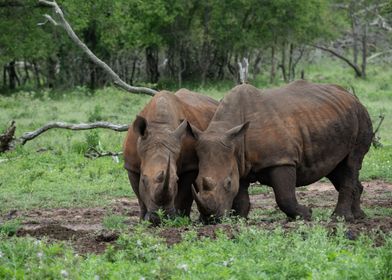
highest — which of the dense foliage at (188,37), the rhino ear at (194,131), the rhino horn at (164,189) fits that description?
the rhino ear at (194,131)

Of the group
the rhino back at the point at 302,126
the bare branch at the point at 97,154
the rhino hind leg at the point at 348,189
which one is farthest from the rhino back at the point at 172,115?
the bare branch at the point at 97,154

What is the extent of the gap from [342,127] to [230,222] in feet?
9.99

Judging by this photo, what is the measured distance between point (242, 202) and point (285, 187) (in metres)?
0.61

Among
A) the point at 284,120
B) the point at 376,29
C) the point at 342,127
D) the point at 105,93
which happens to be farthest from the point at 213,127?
the point at 376,29

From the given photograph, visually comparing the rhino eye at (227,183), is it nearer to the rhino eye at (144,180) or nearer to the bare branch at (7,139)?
the rhino eye at (144,180)

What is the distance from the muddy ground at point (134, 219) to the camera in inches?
357

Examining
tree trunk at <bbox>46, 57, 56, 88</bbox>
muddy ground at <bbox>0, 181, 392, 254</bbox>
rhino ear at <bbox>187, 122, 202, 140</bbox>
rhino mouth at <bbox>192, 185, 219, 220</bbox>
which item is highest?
rhino ear at <bbox>187, 122, 202, 140</bbox>

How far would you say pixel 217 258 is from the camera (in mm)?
7363

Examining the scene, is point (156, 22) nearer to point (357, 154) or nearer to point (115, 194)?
point (115, 194)

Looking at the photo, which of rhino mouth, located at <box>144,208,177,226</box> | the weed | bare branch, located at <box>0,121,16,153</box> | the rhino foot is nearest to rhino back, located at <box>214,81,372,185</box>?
the rhino foot

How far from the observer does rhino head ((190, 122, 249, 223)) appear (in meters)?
10.1

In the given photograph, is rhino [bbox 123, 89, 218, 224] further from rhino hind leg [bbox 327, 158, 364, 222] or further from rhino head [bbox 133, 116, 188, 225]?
rhino hind leg [bbox 327, 158, 364, 222]

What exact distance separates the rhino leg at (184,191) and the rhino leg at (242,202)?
1.81 ft

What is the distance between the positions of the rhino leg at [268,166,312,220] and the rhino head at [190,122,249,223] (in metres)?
0.48
